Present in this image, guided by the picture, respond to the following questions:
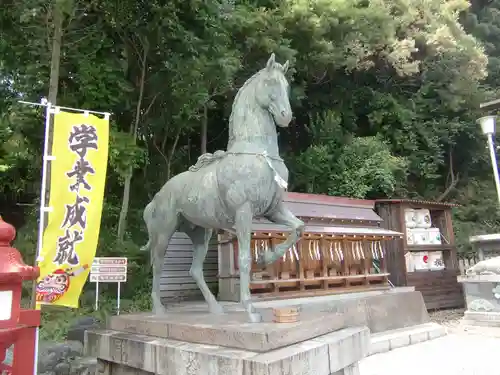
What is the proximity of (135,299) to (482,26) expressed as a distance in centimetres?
1971

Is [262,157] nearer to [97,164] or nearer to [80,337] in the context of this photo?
[97,164]

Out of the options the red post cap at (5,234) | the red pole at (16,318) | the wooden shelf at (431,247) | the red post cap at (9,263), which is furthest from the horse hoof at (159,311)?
the wooden shelf at (431,247)

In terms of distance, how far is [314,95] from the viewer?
16.2 meters

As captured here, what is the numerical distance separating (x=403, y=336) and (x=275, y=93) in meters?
6.44

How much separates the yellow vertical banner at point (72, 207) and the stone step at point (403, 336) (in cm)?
538

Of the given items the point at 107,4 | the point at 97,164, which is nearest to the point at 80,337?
the point at 97,164

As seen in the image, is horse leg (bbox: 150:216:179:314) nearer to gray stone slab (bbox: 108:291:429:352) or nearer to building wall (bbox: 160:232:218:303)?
gray stone slab (bbox: 108:291:429:352)

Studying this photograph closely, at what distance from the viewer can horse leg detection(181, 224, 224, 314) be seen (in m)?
4.65

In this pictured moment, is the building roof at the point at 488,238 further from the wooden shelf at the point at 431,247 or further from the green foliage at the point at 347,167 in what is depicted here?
the green foliage at the point at 347,167

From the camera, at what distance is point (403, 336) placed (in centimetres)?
820

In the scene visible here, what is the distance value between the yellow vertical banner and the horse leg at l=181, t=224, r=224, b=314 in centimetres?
164

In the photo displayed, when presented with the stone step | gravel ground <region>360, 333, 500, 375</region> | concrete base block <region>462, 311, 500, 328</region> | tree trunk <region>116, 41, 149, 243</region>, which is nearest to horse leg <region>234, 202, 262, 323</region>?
gravel ground <region>360, 333, 500, 375</region>

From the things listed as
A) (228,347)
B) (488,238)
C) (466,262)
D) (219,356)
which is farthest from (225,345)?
(466,262)

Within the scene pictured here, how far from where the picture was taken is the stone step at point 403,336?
7641 mm
